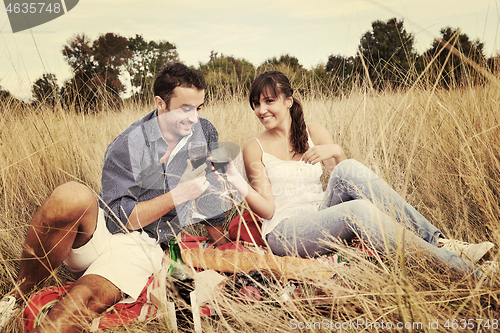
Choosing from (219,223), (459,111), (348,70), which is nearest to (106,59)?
(348,70)

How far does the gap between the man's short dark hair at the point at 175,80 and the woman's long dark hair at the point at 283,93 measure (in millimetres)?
461

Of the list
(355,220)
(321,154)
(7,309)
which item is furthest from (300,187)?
(7,309)

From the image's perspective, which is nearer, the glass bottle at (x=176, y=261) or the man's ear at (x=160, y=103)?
the glass bottle at (x=176, y=261)

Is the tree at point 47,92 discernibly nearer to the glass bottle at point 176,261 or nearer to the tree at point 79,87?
the tree at point 79,87

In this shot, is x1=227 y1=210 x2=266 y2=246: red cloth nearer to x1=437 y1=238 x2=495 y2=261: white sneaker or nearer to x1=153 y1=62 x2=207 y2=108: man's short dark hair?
x1=153 y1=62 x2=207 y2=108: man's short dark hair

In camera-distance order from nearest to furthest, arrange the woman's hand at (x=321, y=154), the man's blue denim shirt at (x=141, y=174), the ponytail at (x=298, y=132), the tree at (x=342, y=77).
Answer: the man's blue denim shirt at (x=141, y=174) → the woman's hand at (x=321, y=154) → the ponytail at (x=298, y=132) → the tree at (x=342, y=77)

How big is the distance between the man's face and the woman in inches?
19.2

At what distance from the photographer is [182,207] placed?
2.45 meters

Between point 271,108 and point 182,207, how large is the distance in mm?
1071

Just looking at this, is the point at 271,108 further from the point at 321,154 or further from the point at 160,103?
the point at 160,103

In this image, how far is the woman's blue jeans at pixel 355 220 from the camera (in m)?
1.75

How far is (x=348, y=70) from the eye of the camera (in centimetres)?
1086

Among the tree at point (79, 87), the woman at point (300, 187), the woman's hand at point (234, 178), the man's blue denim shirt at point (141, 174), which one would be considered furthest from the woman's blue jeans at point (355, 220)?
the tree at point (79, 87)

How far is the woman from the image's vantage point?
1921 mm
